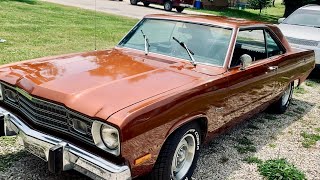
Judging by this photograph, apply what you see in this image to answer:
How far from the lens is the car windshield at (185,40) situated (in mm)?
4059

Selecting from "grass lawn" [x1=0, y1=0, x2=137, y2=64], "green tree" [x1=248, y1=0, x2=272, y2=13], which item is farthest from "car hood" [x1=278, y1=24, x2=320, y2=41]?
"green tree" [x1=248, y1=0, x2=272, y2=13]

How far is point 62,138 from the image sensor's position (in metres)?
2.97

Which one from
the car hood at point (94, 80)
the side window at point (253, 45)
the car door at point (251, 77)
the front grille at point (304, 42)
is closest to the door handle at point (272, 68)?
the car door at point (251, 77)

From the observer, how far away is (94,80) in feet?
10.6

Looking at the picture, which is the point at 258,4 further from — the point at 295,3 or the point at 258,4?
the point at 295,3

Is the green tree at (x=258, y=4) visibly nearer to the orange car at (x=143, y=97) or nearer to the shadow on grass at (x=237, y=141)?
the shadow on grass at (x=237, y=141)

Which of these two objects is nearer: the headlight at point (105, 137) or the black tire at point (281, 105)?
the headlight at point (105, 137)

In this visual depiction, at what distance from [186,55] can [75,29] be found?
9.24 m

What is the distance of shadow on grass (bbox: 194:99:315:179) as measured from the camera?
155 inches

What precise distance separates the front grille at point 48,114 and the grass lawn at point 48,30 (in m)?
4.20

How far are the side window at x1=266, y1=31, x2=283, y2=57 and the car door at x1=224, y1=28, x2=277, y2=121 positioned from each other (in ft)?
0.31

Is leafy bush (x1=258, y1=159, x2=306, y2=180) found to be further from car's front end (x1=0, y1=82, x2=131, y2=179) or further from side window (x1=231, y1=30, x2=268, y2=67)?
car's front end (x1=0, y1=82, x2=131, y2=179)

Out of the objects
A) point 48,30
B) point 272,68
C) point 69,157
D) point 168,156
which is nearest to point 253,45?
point 272,68

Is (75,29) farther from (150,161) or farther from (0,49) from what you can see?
(150,161)
